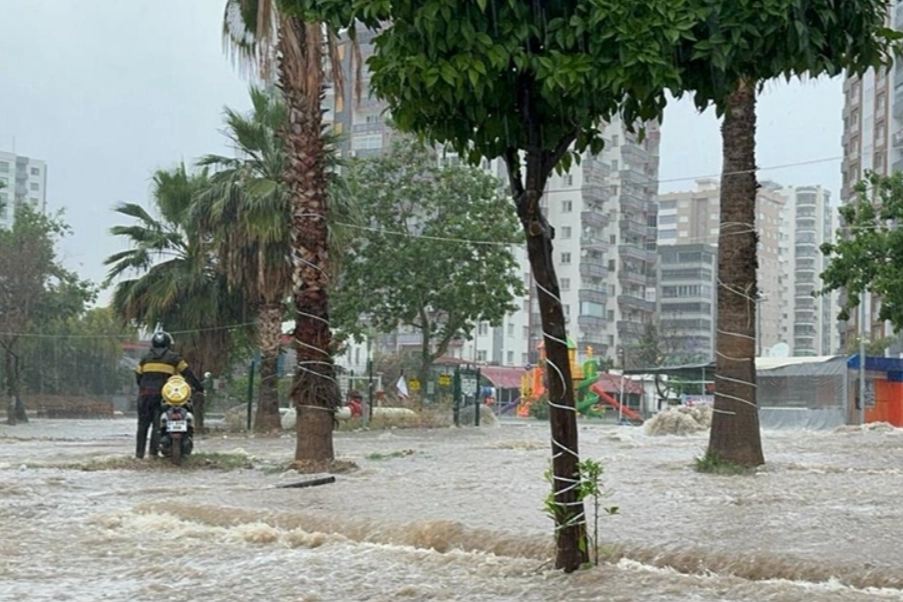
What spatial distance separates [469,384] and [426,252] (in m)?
7.02

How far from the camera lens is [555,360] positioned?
7.20 metres

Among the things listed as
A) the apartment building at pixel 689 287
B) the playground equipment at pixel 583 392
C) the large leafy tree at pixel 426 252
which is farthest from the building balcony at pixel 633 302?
the large leafy tree at pixel 426 252

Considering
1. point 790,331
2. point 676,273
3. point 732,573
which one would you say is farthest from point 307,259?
point 790,331

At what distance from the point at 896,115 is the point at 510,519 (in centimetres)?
7439

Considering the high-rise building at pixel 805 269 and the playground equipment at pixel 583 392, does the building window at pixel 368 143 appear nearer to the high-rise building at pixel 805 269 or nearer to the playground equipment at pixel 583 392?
the playground equipment at pixel 583 392

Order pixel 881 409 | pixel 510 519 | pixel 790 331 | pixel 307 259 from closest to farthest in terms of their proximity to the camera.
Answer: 1. pixel 510 519
2. pixel 307 259
3. pixel 881 409
4. pixel 790 331

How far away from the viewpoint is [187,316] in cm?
2822

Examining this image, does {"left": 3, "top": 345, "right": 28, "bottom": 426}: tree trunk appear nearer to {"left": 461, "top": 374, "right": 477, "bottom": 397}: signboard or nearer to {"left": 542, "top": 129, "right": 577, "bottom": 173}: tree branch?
{"left": 461, "top": 374, "right": 477, "bottom": 397}: signboard

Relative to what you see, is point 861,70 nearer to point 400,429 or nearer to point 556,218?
point 400,429

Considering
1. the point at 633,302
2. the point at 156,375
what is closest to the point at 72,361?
the point at 156,375

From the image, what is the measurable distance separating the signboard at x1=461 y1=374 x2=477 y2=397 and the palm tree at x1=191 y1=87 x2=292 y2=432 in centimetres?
813

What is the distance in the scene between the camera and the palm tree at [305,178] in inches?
603

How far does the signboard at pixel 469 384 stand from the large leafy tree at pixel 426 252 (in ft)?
20.0

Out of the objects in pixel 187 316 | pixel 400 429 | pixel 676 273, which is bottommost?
pixel 400 429
